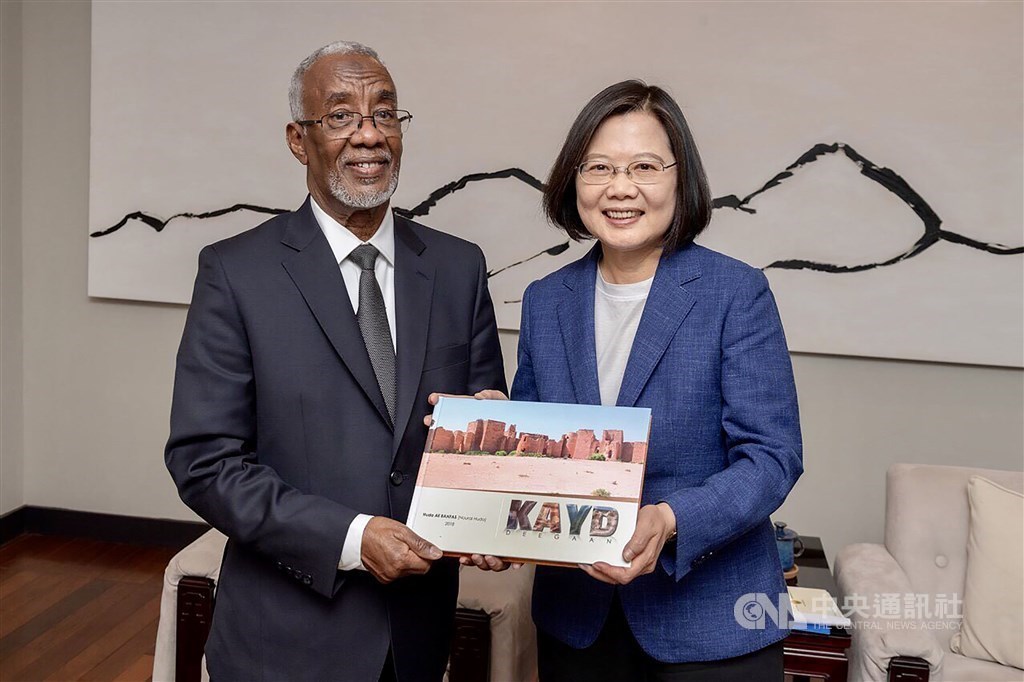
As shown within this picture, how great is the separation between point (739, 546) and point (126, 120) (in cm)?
347

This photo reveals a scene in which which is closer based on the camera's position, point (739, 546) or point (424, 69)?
point (739, 546)

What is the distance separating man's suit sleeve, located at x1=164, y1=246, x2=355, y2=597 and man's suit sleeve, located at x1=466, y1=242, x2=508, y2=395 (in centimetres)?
41

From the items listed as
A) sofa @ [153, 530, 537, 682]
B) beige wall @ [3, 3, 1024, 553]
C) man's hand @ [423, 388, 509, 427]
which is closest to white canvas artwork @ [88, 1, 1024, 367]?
beige wall @ [3, 3, 1024, 553]

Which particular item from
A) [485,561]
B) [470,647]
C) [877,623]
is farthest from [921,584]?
[485,561]

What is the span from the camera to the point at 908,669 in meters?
2.58

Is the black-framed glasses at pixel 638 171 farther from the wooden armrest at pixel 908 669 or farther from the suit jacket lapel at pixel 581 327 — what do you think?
the wooden armrest at pixel 908 669

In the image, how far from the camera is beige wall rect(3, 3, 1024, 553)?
3875mm

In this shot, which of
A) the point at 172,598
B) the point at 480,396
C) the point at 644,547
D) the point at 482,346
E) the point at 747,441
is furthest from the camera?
the point at 172,598

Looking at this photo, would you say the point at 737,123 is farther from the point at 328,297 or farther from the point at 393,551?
the point at 393,551

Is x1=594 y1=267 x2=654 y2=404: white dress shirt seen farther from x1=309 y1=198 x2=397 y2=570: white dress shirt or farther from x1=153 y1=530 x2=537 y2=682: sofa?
x1=153 y1=530 x2=537 y2=682: sofa

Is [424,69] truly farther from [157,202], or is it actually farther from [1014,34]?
[1014,34]

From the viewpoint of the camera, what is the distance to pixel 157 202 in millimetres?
4270

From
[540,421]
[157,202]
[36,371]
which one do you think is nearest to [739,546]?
[540,421]

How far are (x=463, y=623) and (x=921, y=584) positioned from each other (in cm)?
138
